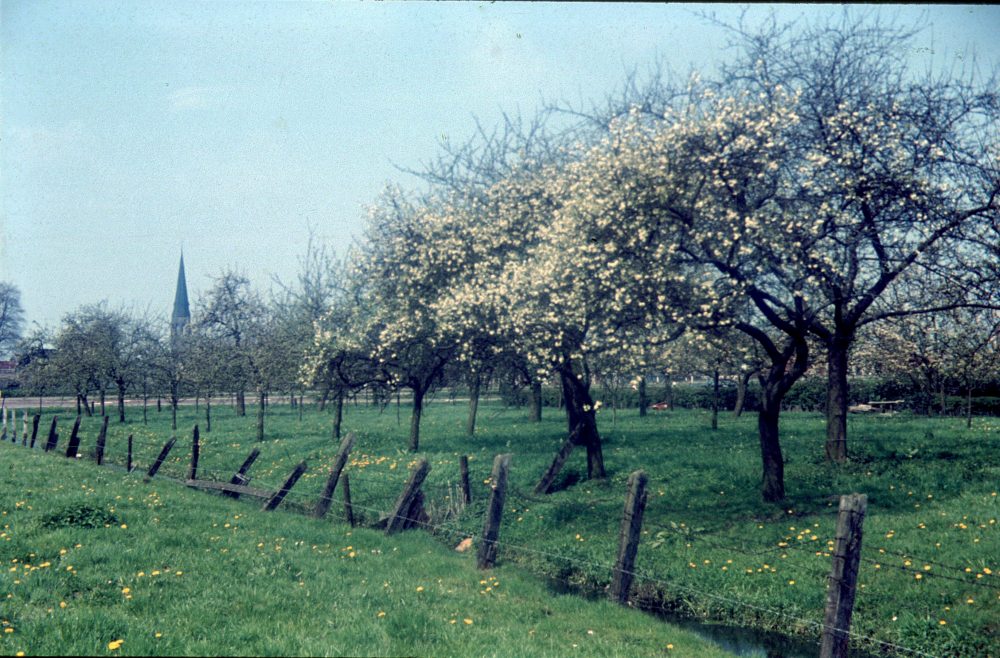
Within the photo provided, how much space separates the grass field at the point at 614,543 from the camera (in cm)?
757

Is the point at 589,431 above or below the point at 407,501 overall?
above

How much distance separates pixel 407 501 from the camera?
12992 mm

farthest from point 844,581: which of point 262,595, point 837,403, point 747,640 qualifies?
point 837,403

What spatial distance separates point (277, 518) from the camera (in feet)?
44.6

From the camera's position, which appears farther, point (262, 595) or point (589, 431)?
point (589, 431)

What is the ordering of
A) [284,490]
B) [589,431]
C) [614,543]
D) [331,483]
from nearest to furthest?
1. [614,543]
2. [331,483]
3. [284,490]
4. [589,431]

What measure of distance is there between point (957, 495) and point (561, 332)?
29.4 feet

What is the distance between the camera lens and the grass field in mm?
7570

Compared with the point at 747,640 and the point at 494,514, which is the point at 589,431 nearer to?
the point at 494,514

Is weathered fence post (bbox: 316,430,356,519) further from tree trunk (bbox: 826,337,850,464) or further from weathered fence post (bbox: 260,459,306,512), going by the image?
tree trunk (bbox: 826,337,850,464)

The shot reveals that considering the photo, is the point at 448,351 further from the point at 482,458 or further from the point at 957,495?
the point at 957,495

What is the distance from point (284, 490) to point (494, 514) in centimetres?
628

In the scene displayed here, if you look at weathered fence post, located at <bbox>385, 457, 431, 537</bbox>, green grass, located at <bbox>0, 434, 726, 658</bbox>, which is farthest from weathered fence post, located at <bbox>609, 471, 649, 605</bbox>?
weathered fence post, located at <bbox>385, 457, 431, 537</bbox>

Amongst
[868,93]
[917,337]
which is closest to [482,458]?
[868,93]
